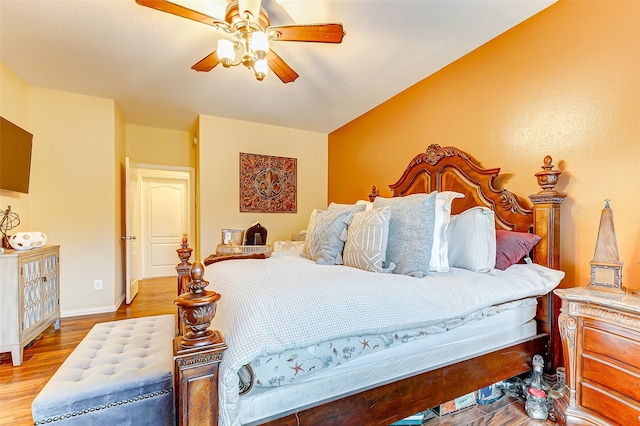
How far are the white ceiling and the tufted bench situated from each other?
214 cm

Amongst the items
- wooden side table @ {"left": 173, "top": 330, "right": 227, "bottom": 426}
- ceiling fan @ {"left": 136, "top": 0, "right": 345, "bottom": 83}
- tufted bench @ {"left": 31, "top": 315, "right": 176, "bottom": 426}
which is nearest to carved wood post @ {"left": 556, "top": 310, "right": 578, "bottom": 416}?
wooden side table @ {"left": 173, "top": 330, "right": 227, "bottom": 426}

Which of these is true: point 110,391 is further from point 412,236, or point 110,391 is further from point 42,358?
point 42,358

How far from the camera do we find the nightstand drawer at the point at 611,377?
4.37ft

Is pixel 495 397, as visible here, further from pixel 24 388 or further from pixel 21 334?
pixel 21 334

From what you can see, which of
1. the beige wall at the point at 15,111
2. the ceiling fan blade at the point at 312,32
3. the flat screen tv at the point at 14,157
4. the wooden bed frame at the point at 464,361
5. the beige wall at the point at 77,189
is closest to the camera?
the wooden bed frame at the point at 464,361

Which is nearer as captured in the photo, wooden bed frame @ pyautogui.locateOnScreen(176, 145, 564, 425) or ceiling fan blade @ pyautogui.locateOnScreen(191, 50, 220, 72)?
wooden bed frame @ pyautogui.locateOnScreen(176, 145, 564, 425)

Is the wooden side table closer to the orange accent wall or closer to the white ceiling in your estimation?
the white ceiling

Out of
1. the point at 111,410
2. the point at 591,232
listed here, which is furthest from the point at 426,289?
the point at 111,410

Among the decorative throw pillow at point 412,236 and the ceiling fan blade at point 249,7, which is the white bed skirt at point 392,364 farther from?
the ceiling fan blade at point 249,7

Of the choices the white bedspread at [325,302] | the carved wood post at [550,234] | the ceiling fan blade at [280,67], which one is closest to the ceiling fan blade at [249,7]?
the ceiling fan blade at [280,67]

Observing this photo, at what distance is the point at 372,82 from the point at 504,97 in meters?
1.27

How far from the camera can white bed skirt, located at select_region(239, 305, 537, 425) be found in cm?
111

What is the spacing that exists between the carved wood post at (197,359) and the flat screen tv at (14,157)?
300cm

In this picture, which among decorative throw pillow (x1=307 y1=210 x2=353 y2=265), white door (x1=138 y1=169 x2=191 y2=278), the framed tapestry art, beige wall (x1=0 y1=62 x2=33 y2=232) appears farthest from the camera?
white door (x1=138 y1=169 x2=191 y2=278)
